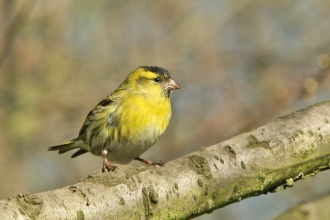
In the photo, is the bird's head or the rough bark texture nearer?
the rough bark texture

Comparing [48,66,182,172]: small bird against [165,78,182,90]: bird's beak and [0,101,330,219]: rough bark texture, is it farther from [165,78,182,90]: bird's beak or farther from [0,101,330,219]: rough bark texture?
[0,101,330,219]: rough bark texture

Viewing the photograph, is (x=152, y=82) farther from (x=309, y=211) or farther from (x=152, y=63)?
(x=152, y=63)

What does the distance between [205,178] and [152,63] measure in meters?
5.78

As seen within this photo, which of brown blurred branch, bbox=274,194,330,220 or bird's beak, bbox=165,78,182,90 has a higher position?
bird's beak, bbox=165,78,182,90

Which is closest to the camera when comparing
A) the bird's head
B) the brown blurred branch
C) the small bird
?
the brown blurred branch

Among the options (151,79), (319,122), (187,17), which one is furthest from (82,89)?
(319,122)

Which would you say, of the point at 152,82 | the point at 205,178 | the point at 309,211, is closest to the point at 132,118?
the point at 152,82

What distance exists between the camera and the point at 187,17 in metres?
8.92

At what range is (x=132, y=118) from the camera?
5102 millimetres

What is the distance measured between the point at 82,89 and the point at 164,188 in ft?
19.0

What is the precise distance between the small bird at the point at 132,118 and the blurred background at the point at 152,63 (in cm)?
199

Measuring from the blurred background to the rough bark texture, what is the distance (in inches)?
146

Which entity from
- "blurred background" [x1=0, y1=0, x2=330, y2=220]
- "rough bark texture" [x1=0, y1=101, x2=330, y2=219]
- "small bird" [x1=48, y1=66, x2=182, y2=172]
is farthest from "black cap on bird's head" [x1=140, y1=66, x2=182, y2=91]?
"rough bark texture" [x1=0, y1=101, x2=330, y2=219]

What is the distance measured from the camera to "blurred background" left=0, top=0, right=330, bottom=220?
25.5 feet
